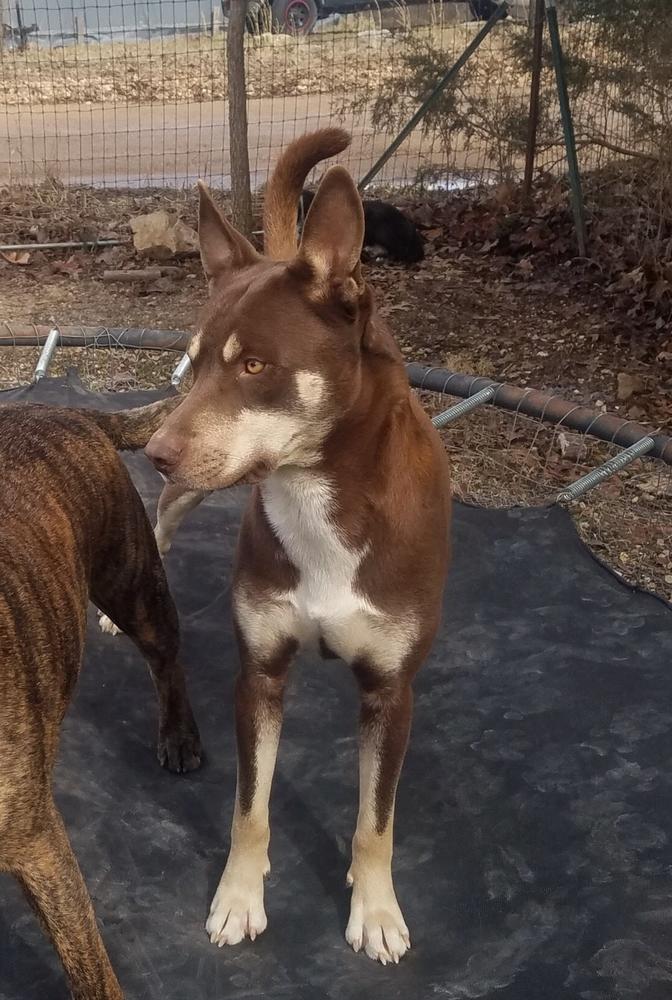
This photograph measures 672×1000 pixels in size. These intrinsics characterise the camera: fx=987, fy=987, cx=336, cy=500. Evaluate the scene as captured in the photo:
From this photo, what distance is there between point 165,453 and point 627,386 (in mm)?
3738

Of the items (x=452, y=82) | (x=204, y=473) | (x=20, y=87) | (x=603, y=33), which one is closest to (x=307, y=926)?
(x=204, y=473)

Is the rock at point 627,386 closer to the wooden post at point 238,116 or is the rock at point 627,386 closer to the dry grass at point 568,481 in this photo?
the dry grass at point 568,481

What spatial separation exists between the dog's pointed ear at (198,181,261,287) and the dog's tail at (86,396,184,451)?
1.59 ft

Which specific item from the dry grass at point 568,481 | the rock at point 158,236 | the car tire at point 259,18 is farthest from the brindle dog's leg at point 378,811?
the car tire at point 259,18

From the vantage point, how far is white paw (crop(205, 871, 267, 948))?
201cm

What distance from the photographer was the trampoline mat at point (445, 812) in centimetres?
195

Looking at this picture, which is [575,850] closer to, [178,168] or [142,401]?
[142,401]

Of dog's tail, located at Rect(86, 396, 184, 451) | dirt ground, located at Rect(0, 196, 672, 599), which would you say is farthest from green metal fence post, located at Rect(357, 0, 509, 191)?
dog's tail, located at Rect(86, 396, 184, 451)

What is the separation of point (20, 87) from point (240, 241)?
28.6ft

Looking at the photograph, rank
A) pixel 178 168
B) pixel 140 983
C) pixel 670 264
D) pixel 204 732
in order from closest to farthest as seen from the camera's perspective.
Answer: pixel 140 983 < pixel 204 732 < pixel 670 264 < pixel 178 168

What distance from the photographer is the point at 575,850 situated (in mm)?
2211

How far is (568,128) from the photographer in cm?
589

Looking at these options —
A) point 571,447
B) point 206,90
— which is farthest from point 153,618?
point 206,90

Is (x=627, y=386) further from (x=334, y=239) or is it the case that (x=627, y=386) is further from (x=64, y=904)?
(x=64, y=904)
